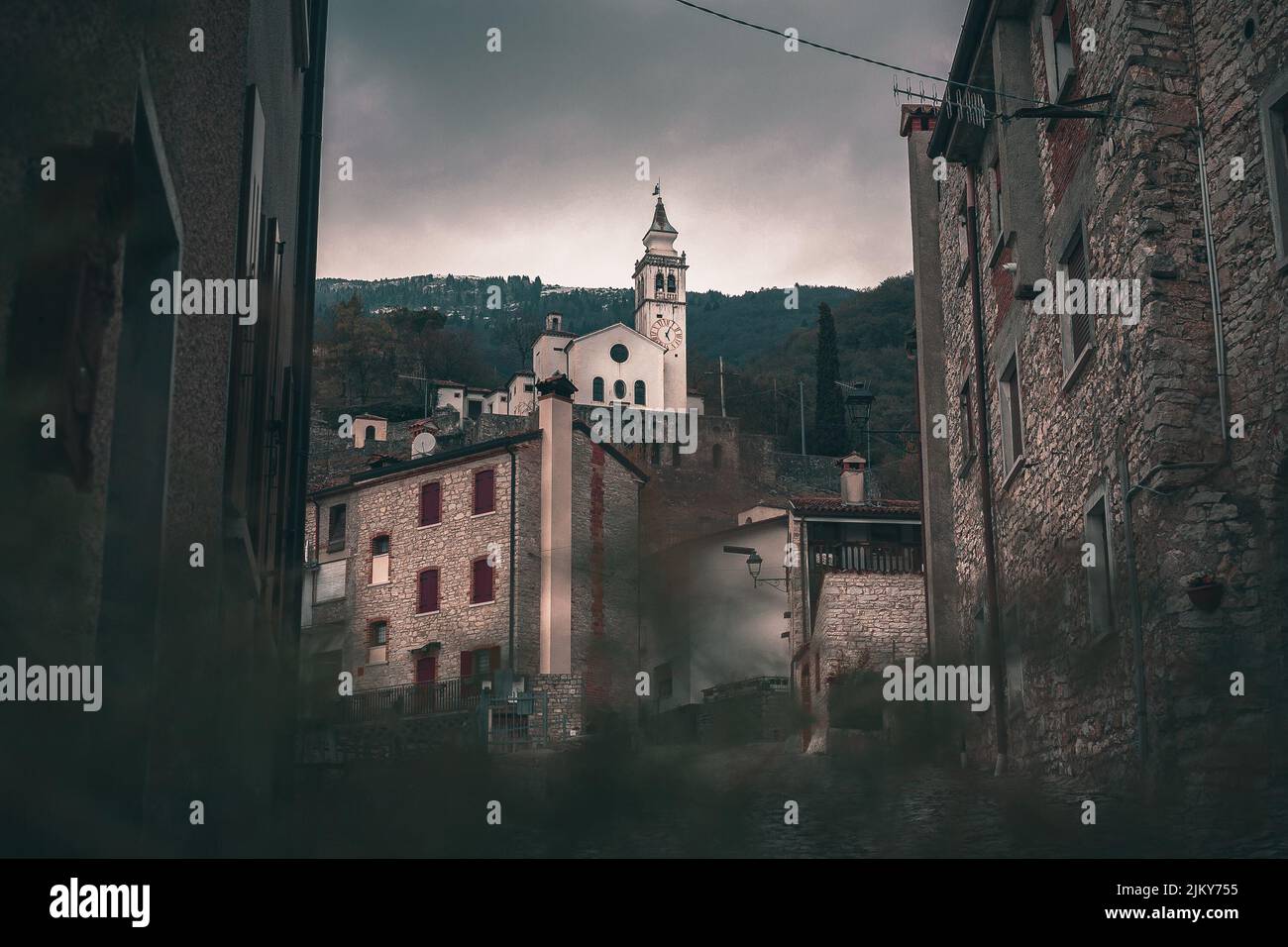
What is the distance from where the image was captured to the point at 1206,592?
10180 mm

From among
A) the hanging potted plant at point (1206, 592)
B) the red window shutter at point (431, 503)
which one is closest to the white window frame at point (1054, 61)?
the hanging potted plant at point (1206, 592)

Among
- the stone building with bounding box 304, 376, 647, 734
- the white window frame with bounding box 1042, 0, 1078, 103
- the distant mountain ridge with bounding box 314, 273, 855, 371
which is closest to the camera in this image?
the white window frame with bounding box 1042, 0, 1078, 103

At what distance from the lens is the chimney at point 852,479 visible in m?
35.8

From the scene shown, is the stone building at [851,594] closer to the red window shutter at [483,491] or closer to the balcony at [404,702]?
the balcony at [404,702]

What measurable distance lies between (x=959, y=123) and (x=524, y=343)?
100 meters

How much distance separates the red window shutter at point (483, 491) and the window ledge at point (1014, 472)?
24.9 m

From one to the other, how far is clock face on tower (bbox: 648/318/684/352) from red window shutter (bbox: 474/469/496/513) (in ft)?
193

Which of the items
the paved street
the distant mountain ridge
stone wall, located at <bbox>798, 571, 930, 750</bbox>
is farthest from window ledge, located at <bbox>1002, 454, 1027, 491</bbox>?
the distant mountain ridge

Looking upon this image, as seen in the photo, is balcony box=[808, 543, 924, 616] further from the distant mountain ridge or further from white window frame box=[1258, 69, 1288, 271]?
the distant mountain ridge

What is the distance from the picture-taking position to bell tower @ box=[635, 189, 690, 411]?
103 m

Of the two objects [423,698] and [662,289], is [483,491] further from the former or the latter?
[662,289]

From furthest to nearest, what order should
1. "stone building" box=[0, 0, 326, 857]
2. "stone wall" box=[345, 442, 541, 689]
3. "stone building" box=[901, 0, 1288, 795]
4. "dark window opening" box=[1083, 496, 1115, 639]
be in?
1. "stone wall" box=[345, 442, 541, 689]
2. "dark window opening" box=[1083, 496, 1115, 639]
3. "stone building" box=[901, 0, 1288, 795]
4. "stone building" box=[0, 0, 326, 857]

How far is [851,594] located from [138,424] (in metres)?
23.3
